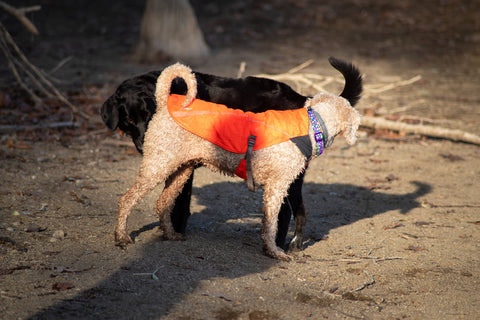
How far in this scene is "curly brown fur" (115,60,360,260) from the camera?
4.54 meters

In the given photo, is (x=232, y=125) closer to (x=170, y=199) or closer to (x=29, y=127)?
(x=170, y=199)

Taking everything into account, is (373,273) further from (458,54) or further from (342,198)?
(458,54)

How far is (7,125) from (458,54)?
42.6 feet

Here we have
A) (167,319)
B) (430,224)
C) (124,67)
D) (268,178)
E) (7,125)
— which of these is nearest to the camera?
(167,319)

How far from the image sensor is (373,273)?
4781 mm

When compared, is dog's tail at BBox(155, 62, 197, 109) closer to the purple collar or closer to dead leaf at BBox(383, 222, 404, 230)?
the purple collar

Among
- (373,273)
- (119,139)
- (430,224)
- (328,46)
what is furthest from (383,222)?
(328,46)

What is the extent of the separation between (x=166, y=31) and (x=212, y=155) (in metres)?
9.06

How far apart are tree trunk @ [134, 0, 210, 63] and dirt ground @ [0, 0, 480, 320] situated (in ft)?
2.05

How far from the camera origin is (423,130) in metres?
8.83

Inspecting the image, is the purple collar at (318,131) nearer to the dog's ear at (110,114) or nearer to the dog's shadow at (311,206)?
the dog's shadow at (311,206)

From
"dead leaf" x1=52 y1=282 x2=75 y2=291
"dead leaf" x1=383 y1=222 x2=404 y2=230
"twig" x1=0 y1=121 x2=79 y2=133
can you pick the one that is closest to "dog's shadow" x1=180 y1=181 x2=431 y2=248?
"dead leaf" x1=383 y1=222 x2=404 y2=230

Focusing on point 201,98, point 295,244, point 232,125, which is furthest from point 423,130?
point 232,125

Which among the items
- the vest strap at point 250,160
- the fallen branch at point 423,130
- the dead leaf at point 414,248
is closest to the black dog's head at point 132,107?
the vest strap at point 250,160
